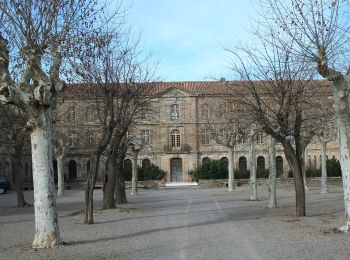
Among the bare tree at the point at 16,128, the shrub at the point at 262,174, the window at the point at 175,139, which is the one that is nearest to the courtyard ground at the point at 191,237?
the bare tree at the point at 16,128

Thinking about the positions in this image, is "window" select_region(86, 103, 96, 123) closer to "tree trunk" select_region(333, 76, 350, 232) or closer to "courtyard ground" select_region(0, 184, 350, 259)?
"courtyard ground" select_region(0, 184, 350, 259)

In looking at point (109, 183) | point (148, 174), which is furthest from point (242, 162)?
point (109, 183)

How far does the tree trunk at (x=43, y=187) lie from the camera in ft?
38.0

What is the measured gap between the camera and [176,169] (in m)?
79.3

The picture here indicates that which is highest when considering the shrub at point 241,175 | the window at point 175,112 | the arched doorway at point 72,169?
the window at point 175,112

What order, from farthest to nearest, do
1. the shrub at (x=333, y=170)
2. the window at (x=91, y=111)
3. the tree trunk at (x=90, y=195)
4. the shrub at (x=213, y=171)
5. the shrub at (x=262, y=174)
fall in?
the shrub at (x=213, y=171), the shrub at (x=333, y=170), the shrub at (x=262, y=174), the window at (x=91, y=111), the tree trunk at (x=90, y=195)

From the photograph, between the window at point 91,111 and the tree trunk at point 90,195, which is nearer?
the tree trunk at point 90,195

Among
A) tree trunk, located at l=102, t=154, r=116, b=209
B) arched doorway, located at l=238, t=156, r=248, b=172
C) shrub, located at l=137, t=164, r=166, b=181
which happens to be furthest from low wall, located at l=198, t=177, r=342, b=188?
tree trunk, located at l=102, t=154, r=116, b=209

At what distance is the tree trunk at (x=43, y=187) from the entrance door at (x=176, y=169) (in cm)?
6735

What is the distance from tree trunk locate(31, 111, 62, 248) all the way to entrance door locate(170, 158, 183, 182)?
67.4 metres

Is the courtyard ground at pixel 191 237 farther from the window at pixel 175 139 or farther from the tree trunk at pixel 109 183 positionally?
the window at pixel 175 139

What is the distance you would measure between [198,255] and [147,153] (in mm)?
68376

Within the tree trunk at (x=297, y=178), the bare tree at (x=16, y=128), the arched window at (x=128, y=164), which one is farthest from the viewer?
Result: the arched window at (x=128, y=164)

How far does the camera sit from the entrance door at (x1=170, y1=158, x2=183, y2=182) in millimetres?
79125
